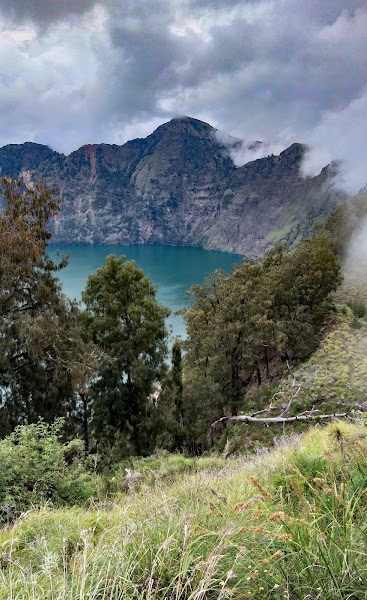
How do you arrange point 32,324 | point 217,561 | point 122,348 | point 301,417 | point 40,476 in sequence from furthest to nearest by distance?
point 122,348
point 301,417
point 32,324
point 40,476
point 217,561

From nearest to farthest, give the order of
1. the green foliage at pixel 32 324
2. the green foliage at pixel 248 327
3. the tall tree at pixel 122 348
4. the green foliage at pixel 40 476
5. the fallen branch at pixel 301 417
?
the green foliage at pixel 40 476
the fallen branch at pixel 301 417
the green foliage at pixel 32 324
the tall tree at pixel 122 348
the green foliage at pixel 248 327

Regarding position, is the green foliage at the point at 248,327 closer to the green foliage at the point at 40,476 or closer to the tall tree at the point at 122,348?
the tall tree at the point at 122,348

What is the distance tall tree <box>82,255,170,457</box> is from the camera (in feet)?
47.7

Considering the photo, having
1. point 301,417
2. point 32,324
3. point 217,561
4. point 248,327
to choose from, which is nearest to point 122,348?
point 32,324

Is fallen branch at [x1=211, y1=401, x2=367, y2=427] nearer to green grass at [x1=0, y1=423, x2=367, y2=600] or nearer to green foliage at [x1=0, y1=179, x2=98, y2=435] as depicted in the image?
green foliage at [x1=0, y1=179, x2=98, y2=435]

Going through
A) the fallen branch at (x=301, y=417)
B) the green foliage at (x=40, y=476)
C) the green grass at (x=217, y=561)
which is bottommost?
the fallen branch at (x=301, y=417)

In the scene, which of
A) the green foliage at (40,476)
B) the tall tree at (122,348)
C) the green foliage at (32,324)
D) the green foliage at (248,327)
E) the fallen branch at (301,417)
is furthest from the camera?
the green foliage at (248,327)

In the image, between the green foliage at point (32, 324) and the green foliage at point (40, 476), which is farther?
the green foliage at point (32, 324)

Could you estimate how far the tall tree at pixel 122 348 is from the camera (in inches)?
573

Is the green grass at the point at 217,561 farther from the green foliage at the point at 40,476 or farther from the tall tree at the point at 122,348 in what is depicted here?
the tall tree at the point at 122,348

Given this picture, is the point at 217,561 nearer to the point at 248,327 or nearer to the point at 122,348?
the point at 122,348

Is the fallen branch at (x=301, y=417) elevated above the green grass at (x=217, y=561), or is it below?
below

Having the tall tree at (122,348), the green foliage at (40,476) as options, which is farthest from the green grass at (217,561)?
the tall tree at (122,348)

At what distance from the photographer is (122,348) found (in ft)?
48.2
